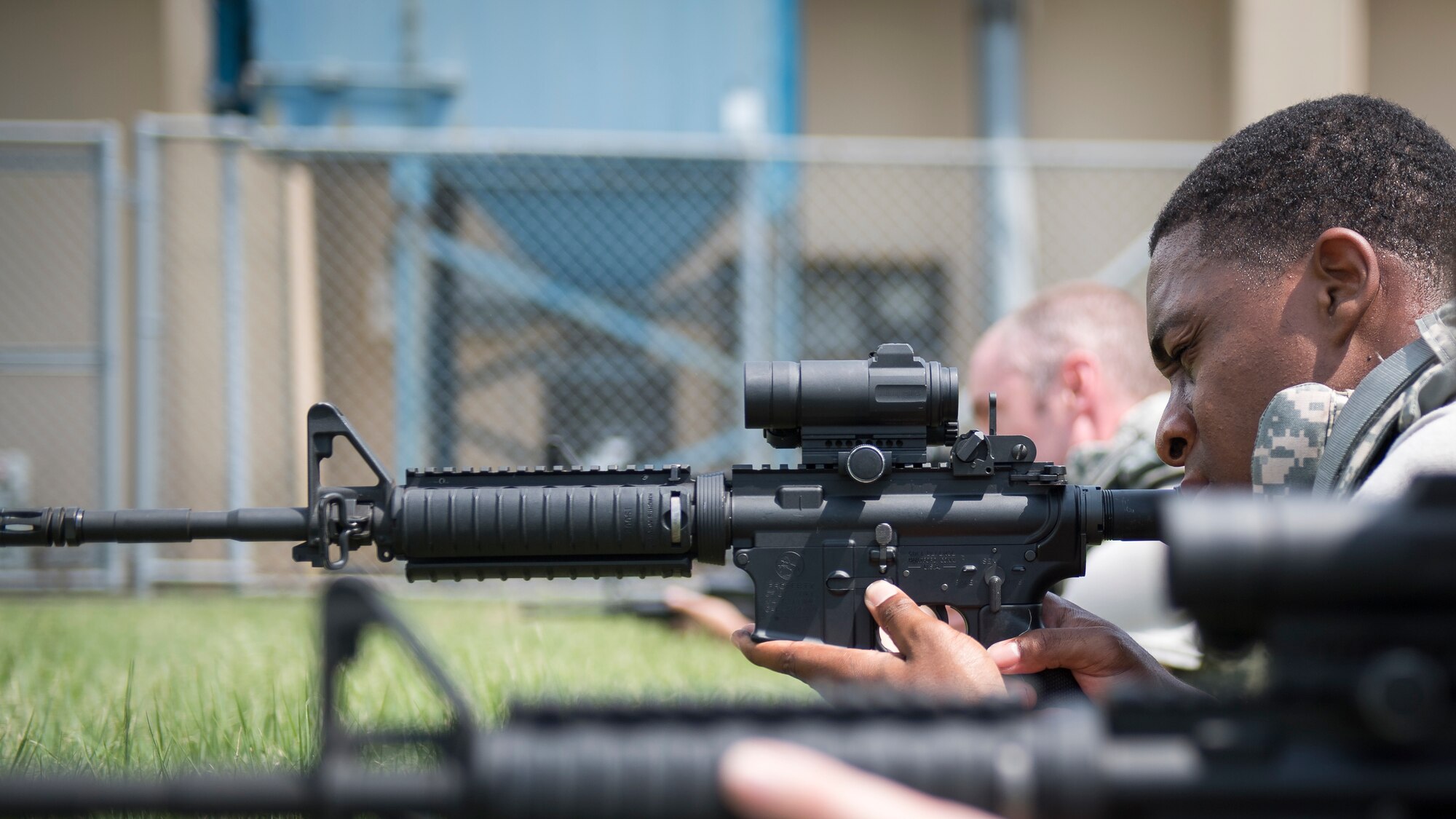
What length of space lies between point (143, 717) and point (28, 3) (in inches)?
275

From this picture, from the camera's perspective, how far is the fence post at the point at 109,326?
6469mm

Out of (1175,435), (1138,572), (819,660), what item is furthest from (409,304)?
(1175,435)

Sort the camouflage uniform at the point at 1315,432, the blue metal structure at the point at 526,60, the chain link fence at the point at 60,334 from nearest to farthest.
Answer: the camouflage uniform at the point at 1315,432 → the chain link fence at the point at 60,334 → the blue metal structure at the point at 526,60

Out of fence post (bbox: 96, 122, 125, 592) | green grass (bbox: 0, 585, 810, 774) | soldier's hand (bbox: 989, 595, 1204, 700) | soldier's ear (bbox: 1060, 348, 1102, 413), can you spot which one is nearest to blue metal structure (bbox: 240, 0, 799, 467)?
fence post (bbox: 96, 122, 125, 592)

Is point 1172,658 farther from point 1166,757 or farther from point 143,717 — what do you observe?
point 143,717

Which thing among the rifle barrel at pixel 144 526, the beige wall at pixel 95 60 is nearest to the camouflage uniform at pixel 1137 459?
the rifle barrel at pixel 144 526

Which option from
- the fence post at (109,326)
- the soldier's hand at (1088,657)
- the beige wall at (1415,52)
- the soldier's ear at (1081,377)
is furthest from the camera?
the beige wall at (1415,52)

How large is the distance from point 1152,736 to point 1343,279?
129cm

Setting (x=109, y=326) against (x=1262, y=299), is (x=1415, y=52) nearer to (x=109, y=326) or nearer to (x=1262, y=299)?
(x=1262, y=299)

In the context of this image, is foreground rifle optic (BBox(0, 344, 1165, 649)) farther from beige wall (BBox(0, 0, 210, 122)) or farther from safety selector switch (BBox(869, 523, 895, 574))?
beige wall (BBox(0, 0, 210, 122))

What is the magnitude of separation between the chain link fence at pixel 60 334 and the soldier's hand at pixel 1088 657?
5759 mm

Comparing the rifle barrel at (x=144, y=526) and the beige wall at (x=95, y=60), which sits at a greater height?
the beige wall at (x=95, y=60)

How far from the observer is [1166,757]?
0.99 metres

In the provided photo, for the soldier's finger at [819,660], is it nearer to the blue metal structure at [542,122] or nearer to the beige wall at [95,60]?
the blue metal structure at [542,122]
